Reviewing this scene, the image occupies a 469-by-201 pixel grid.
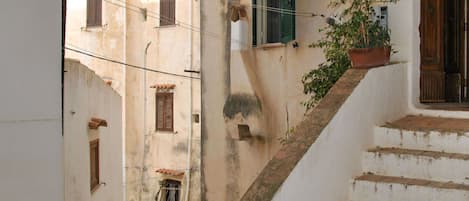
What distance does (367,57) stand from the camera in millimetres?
6445

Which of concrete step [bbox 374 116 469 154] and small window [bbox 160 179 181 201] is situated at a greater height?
concrete step [bbox 374 116 469 154]

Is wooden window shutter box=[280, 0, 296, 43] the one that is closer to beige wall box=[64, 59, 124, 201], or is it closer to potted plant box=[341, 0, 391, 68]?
potted plant box=[341, 0, 391, 68]

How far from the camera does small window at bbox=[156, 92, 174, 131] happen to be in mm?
19636

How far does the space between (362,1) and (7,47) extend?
17.0ft

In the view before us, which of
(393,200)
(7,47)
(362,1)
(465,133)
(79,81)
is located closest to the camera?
(7,47)

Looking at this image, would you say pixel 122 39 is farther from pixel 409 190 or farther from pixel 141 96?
pixel 409 190

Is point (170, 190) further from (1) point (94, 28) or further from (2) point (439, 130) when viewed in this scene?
(2) point (439, 130)

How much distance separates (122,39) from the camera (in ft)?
65.5

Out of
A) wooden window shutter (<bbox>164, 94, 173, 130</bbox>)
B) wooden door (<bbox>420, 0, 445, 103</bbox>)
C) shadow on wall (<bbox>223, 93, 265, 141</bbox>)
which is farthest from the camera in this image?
wooden window shutter (<bbox>164, 94, 173, 130</bbox>)

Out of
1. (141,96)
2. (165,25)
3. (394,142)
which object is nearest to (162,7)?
(165,25)

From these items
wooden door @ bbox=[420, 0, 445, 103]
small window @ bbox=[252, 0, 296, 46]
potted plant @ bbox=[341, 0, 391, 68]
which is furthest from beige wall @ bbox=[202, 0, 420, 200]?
potted plant @ bbox=[341, 0, 391, 68]

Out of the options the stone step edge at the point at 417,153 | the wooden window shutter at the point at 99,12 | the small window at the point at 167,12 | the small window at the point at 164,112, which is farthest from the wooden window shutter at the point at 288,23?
the wooden window shutter at the point at 99,12

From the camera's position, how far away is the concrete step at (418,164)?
5367 mm

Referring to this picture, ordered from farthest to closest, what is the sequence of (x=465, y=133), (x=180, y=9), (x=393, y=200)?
(x=180, y=9) → (x=465, y=133) → (x=393, y=200)
